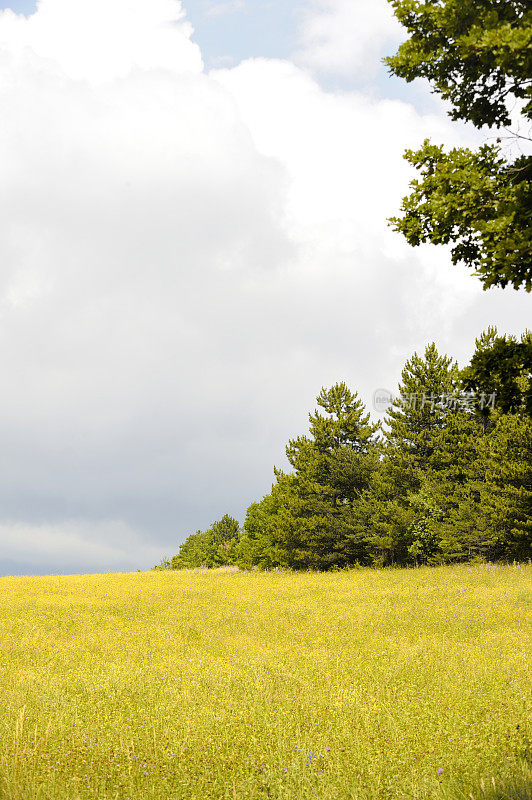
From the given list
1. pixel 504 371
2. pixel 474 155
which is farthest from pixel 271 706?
pixel 474 155

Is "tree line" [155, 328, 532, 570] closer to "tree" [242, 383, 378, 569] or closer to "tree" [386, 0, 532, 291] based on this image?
"tree" [242, 383, 378, 569]

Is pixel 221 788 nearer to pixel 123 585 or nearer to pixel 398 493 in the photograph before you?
pixel 123 585

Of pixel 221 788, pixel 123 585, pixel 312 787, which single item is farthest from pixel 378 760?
pixel 123 585

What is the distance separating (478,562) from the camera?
30672 mm

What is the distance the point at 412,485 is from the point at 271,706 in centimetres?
2997

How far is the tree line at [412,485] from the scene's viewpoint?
28.7 meters

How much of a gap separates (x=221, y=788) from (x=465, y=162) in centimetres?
887

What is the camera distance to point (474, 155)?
26.5 ft

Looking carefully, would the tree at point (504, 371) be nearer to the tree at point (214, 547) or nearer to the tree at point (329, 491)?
the tree at point (329, 491)

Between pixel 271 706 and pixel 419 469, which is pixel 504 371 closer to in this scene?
pixel 271 706

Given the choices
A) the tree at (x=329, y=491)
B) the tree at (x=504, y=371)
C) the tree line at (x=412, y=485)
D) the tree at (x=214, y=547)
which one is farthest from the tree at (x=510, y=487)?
the tree at (x=214, y=547)

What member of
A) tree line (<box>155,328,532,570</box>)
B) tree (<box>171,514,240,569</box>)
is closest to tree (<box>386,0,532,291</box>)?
tree line (<box>155,328,532,570</box>)

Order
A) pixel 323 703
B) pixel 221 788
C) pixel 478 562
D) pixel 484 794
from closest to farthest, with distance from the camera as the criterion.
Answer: pixel 484 794 → pixel 221 788 → pixel 323 703 → pixel 478 562

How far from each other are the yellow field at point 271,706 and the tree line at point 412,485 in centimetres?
1420
